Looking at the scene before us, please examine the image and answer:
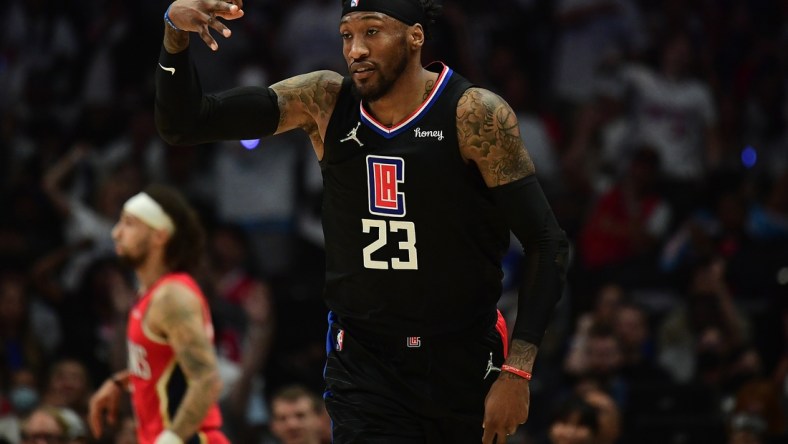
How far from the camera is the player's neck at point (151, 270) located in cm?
672

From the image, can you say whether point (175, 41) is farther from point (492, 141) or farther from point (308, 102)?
point (492, 141)

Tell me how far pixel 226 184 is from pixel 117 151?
1.22 metres

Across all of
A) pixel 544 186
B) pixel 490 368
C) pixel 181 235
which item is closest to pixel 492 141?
pixel 490 368

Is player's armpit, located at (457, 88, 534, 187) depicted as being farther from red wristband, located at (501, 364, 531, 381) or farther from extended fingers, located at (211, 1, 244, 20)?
extended fingers, located at (211, 1, 244, 20)

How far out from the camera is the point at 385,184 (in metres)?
4.77

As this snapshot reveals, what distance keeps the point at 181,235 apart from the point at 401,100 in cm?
234

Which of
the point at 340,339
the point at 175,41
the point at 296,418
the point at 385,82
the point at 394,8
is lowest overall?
the point at 296,418

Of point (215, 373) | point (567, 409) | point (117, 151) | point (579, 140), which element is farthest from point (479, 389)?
point (117, 151)

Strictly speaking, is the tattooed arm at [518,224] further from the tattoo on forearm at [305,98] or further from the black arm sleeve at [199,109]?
the black arm sleeve at [199,109]

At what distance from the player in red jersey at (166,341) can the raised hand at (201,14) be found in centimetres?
225

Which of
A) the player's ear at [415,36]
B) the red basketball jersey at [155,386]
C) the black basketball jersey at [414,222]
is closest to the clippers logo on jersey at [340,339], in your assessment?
the black basketball jersey at [414,222]

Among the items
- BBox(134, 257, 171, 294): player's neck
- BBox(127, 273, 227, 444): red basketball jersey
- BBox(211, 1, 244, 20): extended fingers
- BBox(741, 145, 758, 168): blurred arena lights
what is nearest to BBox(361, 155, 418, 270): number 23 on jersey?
BBox(211, 1, 244, 20): extended fingers

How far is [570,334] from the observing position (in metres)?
10.5

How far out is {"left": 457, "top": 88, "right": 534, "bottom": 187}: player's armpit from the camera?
4641 millimetres
